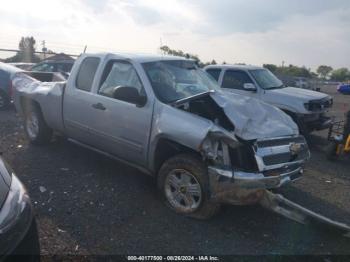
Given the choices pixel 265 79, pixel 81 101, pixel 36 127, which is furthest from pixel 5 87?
pixel 265 79

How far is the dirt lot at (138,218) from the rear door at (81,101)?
2.01 ft

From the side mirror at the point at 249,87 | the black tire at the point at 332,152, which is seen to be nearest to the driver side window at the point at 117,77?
the black tire at the point at 332,152

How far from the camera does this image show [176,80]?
514 cm

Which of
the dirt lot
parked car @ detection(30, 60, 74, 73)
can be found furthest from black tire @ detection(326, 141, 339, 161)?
parked car @ detection(30, 60, 74, 73)

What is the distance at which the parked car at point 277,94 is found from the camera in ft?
28.3

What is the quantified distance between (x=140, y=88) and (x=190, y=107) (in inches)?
30.8

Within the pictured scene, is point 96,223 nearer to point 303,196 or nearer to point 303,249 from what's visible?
point 303,249

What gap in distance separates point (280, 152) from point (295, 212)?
2.46 feet

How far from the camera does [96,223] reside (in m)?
4.09

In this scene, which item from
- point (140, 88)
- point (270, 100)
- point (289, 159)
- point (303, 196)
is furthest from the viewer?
point (270, 100)

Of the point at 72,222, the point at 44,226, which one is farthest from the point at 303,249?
the point at 44,226

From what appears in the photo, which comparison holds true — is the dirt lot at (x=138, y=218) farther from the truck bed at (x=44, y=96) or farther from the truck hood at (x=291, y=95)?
the truck hood at (x=291, y=95)

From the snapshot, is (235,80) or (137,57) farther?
(235,80)

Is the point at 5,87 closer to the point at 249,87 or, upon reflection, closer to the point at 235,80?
the point at 235,80
